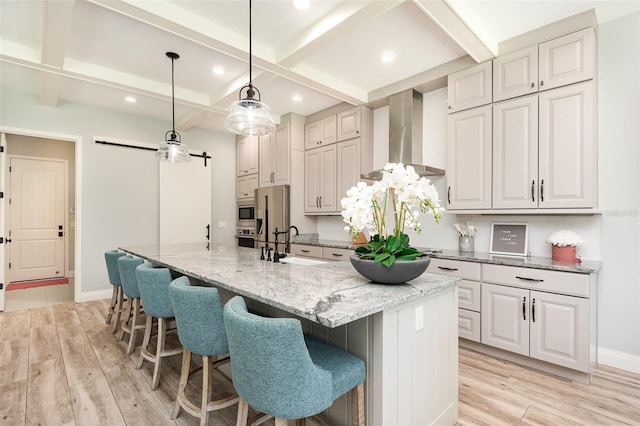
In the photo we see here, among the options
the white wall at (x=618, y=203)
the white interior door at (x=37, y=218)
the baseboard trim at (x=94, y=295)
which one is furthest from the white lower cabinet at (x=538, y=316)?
the white interior door at (x=37, y=218)

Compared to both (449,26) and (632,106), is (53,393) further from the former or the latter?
(632,106)

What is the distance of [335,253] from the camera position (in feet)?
13.8

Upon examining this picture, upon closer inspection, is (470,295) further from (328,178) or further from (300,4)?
(300,4)

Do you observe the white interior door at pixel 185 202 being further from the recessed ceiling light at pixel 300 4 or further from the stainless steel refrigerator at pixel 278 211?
the recessed ceiling light at pixel 300 4

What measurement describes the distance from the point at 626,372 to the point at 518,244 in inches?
48.5

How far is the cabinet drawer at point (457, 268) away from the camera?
2916 millimetres

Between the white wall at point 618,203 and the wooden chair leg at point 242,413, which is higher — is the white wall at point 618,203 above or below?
above

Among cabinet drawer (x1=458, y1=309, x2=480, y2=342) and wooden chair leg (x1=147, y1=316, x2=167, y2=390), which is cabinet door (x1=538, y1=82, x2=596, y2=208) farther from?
wooden chair leg (x1=147, y1=316, x2=167, y2=390)

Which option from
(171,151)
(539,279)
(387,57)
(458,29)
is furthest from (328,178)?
(539,279)

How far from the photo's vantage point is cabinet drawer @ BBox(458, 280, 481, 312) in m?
2.90

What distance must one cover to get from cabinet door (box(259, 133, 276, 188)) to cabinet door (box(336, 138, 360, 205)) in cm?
131

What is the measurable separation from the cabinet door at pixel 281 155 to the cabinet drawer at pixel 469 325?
3.10 metres

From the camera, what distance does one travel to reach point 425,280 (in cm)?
181

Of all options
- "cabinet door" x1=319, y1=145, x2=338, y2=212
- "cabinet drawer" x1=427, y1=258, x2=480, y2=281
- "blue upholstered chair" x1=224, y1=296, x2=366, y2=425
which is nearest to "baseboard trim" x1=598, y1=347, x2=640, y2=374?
"cabinet drawer" x1=427, y1=258, x2=480, y2=281
